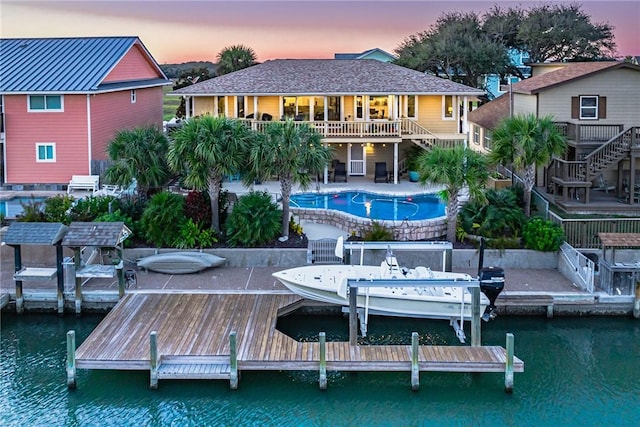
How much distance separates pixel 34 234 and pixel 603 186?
2197cm

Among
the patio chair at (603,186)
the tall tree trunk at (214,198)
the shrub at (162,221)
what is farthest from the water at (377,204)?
the patio chair at (603,186)

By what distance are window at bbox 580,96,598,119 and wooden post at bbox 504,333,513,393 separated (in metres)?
16.4

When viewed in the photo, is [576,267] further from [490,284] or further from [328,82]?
[328,82]

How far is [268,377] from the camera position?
1664 centimetres

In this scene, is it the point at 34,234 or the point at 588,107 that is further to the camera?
the point at 588,107

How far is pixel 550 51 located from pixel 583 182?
129 feet

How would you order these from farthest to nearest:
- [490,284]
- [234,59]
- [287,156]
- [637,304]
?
[234,59], [287,156], [637,304], [490,284]

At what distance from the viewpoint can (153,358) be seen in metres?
15.5

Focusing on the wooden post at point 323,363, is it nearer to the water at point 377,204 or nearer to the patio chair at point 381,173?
the water at point 377,204

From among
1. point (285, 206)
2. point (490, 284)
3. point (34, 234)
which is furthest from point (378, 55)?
point (34, 234)

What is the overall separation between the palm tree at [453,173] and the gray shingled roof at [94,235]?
32.6 ft

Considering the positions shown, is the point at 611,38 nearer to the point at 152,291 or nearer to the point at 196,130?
the point at 196,130

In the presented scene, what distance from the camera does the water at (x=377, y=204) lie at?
25141 mm

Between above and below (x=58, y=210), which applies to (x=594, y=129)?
above
